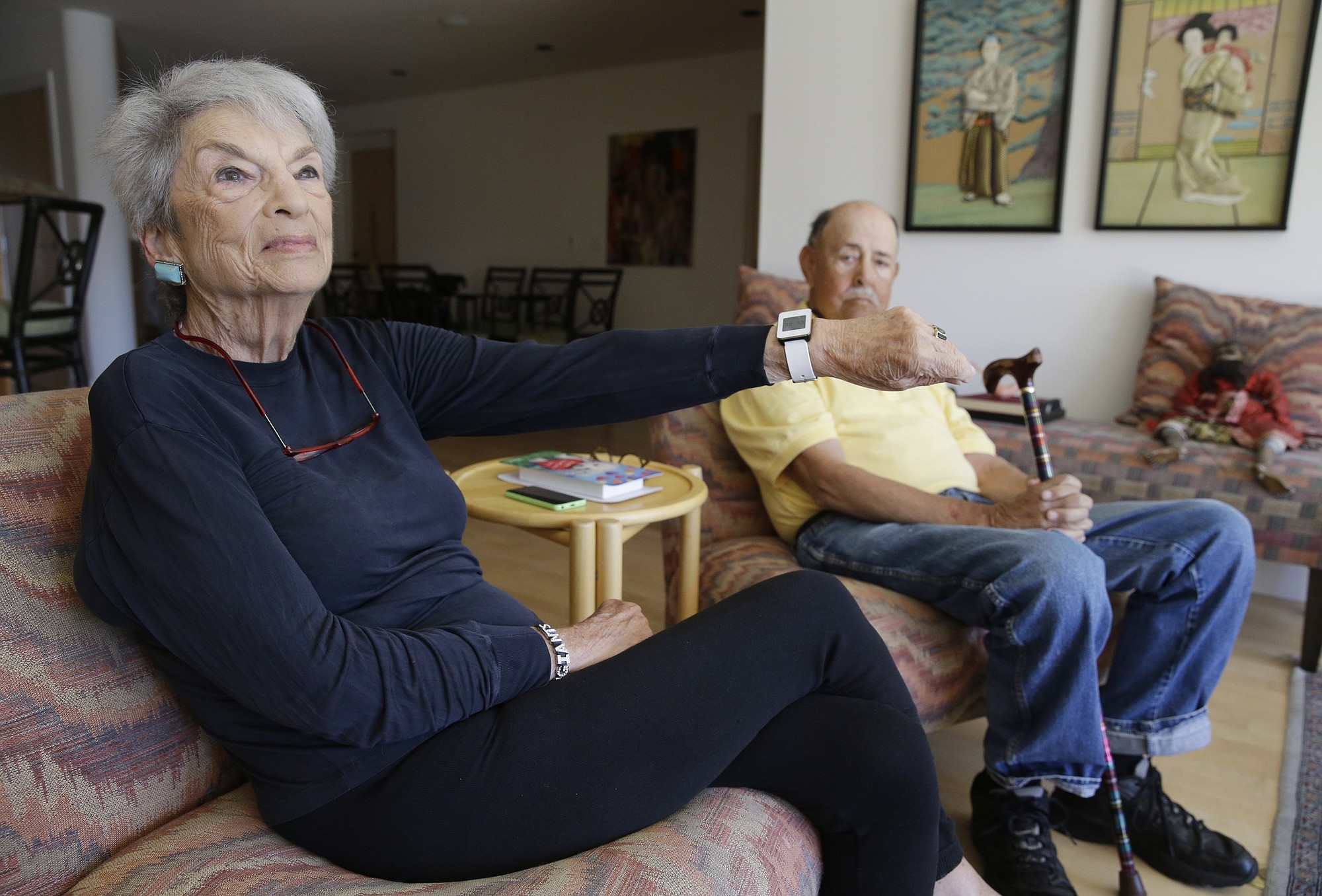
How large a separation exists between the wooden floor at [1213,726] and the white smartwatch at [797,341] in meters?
0.99

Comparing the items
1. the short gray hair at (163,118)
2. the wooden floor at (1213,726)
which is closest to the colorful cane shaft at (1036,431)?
the wooden floor at (1213,726)

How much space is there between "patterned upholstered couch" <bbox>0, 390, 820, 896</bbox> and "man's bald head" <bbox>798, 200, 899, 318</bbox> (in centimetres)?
121

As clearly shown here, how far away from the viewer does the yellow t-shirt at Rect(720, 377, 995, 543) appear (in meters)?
1.71

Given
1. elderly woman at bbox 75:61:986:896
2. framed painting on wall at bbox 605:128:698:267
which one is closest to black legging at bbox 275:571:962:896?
elderly woman at bbox 75:61:986:896

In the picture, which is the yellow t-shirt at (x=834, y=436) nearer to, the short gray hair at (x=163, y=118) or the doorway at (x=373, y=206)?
the short gray hair at (x=163, y=118)

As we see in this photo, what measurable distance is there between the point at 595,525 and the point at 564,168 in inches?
272

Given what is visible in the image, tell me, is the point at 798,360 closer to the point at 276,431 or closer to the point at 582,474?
the point at 276,431

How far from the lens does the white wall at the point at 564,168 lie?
6926 millimetres

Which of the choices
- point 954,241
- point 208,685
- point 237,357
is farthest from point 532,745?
point 954,241

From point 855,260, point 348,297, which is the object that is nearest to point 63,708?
point 855,260

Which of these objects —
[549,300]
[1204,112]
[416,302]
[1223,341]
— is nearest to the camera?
[1223,341]

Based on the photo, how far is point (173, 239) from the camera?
1016 millimetres

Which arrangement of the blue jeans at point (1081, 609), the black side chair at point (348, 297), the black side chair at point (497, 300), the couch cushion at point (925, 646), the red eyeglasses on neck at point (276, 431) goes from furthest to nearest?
the black side chair at point (348, 297) → the black side chair at point (497, 300) → the couch cushion at point (925, 646) → the blue jeans at point (1081, 609) → the red eyeglasses on neck at point (276, 431)

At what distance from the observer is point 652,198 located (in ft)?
24.1
